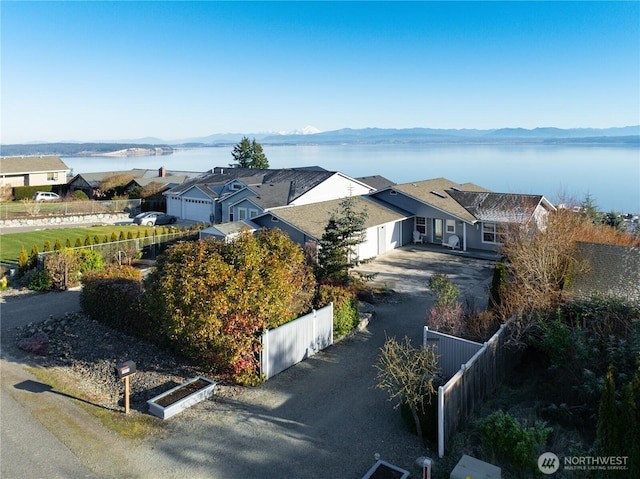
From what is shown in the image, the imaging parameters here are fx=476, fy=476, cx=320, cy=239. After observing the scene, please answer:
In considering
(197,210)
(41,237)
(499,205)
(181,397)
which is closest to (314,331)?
(181,397)

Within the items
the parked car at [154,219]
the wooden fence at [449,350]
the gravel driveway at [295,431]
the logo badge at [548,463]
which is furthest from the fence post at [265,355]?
the parked car at [154,219]

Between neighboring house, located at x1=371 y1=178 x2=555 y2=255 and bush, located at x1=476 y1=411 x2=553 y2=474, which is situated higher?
neighboring house, located at x1=371 y1=178 x2=555 y2=255

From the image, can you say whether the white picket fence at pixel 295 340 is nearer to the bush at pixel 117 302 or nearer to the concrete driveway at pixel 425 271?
the bush at pixel 117 302

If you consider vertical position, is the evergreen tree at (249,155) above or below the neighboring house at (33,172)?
above

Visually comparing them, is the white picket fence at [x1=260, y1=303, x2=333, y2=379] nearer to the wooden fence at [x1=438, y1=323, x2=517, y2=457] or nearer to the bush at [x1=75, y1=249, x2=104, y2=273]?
the wooden fence at [x1=438, y1=323, x2=517, y2=457]

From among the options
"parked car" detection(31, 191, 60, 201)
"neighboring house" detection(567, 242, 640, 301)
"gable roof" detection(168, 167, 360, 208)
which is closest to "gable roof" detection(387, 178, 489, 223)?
"gable roof" detection(168, 167, 360, 208)

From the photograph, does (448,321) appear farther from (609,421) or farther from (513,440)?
(609,421)

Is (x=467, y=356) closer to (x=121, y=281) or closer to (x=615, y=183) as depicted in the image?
(x=121, y=281)

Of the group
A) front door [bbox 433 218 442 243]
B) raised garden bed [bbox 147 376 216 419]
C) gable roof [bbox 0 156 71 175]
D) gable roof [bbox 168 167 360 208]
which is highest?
gable roof [bbox 0 156 71 175]
